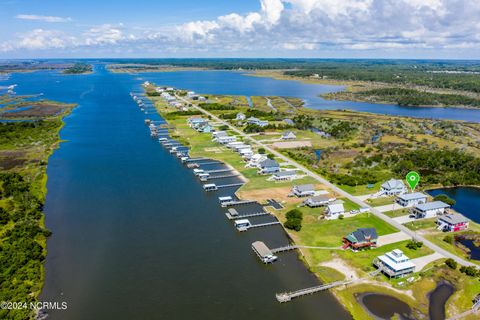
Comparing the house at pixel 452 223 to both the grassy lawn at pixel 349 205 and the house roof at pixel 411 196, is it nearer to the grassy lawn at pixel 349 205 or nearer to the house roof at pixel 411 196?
the house roof at pixel 411 196

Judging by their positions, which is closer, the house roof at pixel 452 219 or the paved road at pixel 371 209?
the paved road at pixel 371 209

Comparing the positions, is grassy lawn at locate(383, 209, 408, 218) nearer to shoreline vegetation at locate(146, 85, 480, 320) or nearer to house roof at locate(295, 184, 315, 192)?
shoreline vegetation at locate(146, 85, 480, 320)

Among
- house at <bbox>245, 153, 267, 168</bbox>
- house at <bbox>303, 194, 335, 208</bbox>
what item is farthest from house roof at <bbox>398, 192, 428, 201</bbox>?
house at <bbox>245, 153, 267, 168</bbox>

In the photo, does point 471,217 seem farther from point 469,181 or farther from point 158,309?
point 158,309

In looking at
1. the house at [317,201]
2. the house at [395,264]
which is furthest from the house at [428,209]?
the house at [395,264]

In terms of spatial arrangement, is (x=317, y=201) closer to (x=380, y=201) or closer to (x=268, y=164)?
(x=380, y=201)
